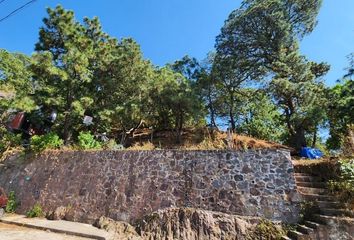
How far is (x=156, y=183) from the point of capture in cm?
808

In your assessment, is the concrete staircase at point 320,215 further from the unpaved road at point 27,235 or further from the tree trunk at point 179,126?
the tree trunk at point 179,126

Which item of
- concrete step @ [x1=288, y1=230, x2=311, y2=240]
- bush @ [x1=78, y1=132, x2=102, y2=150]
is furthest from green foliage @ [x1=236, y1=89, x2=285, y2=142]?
concrete step @ [x1=288, y1=230, x2=311, y2=240]

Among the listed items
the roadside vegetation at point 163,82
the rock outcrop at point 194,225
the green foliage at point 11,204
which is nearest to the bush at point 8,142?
the roadside vegetation at point 163,82

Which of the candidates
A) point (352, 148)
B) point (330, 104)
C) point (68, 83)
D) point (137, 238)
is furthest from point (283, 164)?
point (68, 83)

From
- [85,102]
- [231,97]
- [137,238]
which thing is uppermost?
[231,97]

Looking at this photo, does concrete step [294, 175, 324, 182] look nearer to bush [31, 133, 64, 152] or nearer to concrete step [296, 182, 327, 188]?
concrete step [296, 182, 327, 188]

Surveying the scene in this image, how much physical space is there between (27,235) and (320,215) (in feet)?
23.3

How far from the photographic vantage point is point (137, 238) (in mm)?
7195

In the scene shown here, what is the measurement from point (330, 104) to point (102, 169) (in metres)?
9.67

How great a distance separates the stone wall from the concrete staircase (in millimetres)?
350

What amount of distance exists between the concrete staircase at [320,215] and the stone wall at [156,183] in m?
0.35

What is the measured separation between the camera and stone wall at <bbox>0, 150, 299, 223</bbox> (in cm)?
693

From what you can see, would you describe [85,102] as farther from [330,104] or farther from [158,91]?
[330,104]

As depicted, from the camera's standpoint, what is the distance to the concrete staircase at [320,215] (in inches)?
231
